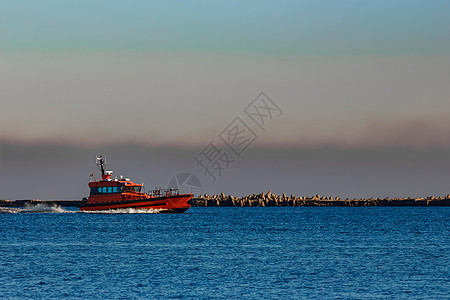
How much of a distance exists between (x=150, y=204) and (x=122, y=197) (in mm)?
5180

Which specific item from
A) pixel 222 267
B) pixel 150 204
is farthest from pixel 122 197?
pixel 222 267

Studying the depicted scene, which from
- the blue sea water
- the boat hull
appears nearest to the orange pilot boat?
the boat hull

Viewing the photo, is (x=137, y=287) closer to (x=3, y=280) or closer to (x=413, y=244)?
(x=3, y=280)

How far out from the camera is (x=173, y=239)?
69.9 m

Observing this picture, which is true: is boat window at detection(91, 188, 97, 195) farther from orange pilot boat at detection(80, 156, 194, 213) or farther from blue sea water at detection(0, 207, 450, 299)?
blue sea water at detection(0, 207, 450, 299)

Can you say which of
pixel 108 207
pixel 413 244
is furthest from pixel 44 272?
pixel 108 207

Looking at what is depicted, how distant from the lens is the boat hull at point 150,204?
112m

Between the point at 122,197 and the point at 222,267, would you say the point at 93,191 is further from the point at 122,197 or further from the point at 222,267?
the point at 222,267

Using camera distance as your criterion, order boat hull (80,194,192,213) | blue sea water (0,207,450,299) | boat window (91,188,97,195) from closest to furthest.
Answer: blue sea water (0,207,450,299) < boat hull (80,194,192,213) < boat window (91,188,97,195)

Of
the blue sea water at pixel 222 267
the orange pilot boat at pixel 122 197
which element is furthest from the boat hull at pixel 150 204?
the blue sea water at pixel 222 267

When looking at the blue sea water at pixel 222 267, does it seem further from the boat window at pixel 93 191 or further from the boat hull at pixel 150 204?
the boat window at pixel 93 191

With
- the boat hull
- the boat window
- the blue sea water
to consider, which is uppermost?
the boat window

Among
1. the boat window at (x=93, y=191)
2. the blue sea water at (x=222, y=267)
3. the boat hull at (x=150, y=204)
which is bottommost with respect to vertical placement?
the blue sea water at (x=222, y=267)

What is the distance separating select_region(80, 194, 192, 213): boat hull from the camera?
4405 inches
